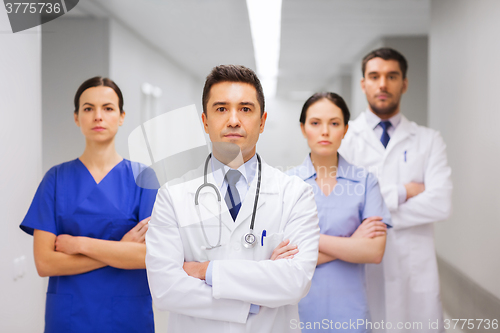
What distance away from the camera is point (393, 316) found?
88.5 inches

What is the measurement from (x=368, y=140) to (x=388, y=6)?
0.84 m

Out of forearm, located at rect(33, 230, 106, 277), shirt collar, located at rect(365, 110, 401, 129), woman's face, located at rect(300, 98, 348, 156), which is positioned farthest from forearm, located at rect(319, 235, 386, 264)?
forearm, located at rect(33, 230, 106, 277)

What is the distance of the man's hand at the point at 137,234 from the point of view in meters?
1.73

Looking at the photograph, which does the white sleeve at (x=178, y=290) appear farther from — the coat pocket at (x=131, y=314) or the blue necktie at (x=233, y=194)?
the coat pocket at (x=131, y=314)

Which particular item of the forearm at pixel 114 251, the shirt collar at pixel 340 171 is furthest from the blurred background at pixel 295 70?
the forearm at pixel 114 251

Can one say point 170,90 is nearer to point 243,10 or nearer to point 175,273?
point 243,10

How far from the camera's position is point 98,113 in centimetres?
185

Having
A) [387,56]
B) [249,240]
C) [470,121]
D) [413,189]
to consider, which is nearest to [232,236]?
[249,240]

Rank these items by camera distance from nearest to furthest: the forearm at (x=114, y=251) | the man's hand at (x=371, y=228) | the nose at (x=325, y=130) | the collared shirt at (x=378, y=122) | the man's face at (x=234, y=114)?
1. the man's face at (x=234, y=114)
2. the forearm at (x=114, y=251)
3. the man's hand at (x=371, y=228)
4. the nose at (x=325, y=130)
5. the collared shirt at (x=378, y=122)

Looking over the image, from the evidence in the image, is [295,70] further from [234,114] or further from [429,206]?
[234,114]

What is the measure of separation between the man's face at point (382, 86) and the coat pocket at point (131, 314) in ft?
5.39

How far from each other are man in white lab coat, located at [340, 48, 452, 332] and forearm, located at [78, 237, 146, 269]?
1.23 m

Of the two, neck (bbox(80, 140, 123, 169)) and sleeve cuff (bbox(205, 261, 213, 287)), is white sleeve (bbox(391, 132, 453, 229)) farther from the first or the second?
neck (bbox(80, 140, 123, 169))

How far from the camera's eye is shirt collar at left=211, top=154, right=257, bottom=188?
1.45m
